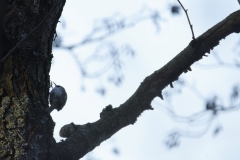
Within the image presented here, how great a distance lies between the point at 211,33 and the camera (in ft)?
6.61

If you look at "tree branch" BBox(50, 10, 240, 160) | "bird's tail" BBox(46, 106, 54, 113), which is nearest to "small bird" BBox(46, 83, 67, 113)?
"bird's tail" BBox(46, 106, 54, 113)

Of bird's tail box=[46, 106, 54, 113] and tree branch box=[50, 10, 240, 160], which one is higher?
tree branch box=[50, 10, 240, 160]

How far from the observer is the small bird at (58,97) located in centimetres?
170

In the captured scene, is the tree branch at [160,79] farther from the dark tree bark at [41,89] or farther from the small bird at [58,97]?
the small bird at [58,97]

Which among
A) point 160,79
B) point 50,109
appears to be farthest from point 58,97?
point 160,79

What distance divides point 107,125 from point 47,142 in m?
0.44

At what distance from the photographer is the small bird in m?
1.70

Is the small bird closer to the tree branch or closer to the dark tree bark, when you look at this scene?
the dark tree bark

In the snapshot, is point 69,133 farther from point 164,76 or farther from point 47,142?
point 164,76

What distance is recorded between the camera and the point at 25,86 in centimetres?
153

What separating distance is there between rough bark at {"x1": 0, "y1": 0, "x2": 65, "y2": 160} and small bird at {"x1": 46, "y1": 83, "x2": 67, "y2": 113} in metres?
0.06

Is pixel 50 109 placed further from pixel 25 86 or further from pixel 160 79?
pixel 160 79

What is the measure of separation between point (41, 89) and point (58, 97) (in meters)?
0.14

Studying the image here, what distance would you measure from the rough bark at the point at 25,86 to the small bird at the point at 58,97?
0.06 meters
